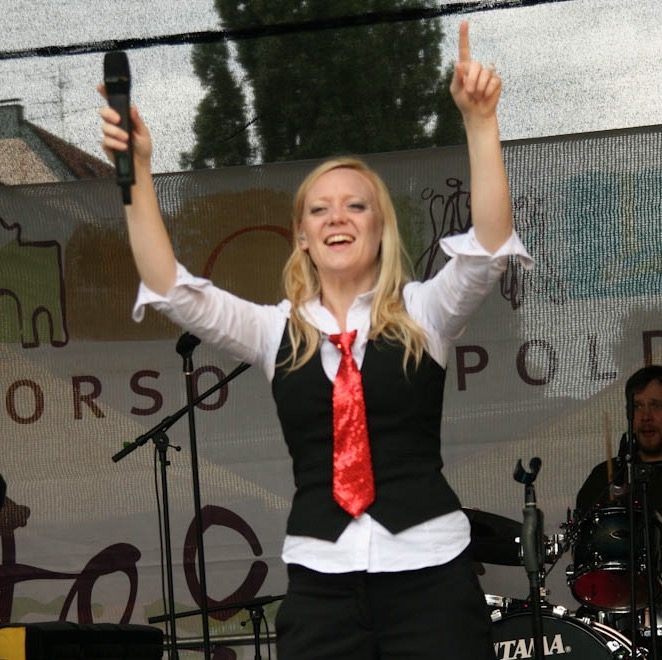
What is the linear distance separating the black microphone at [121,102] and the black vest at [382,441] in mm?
467

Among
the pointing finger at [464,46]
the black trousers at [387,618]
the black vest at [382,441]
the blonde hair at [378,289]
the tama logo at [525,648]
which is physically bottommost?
the tama logo at [525,648]

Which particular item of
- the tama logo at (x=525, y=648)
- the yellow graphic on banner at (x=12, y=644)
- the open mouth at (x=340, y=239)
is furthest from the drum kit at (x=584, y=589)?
the open mouth at (x=340, y=239)

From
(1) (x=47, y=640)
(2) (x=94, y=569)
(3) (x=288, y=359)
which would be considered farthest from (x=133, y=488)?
(3) (x=288, y=359)

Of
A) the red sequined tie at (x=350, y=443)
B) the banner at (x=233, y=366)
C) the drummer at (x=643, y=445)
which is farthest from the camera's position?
the banner at (x=233, y=366)

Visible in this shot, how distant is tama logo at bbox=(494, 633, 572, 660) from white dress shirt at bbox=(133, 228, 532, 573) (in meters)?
2.01

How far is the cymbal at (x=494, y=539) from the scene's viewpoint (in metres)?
4.24

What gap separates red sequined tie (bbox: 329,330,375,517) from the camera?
2.25m

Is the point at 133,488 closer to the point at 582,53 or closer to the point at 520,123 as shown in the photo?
the point at 520,123

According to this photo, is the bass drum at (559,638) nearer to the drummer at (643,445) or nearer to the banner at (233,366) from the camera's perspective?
the drummer at (643,445)

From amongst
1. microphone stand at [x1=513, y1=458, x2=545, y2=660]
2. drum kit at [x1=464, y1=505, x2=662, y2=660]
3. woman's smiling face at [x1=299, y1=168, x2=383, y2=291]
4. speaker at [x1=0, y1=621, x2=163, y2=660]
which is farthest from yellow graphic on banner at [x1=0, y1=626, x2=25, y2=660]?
woman's smiling face at [x1=299, y1=168, x2=383, y2=291]

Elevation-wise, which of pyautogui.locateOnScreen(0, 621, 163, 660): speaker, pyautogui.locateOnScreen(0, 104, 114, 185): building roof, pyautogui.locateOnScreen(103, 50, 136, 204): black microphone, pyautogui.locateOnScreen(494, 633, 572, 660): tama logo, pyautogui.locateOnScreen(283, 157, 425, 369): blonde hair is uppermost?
pyautogui.locateOnScreen(0, 104, 114, 185): building roof

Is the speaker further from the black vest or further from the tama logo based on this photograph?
the black vest

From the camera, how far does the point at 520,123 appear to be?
491 centimetres

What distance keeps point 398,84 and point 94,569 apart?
85.7 inches
